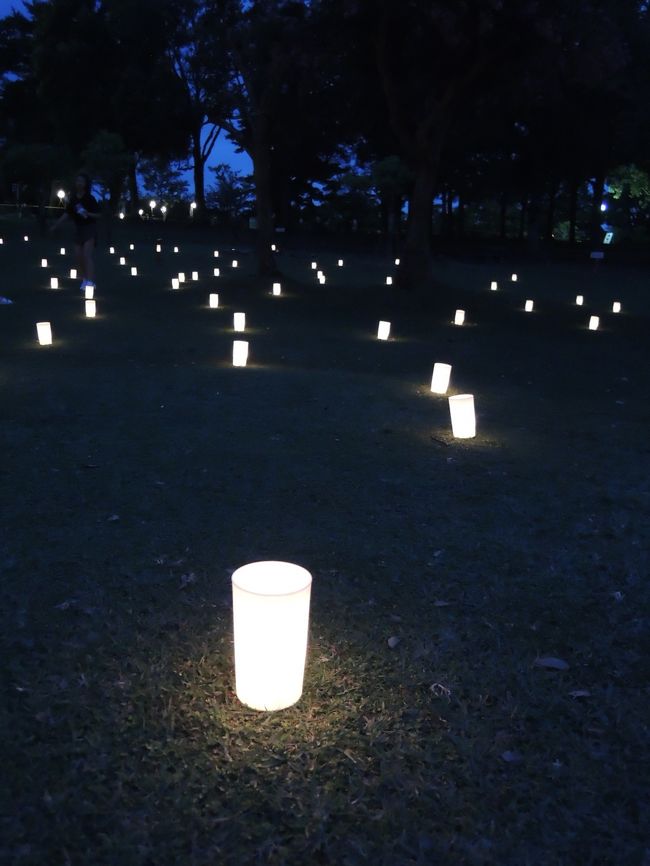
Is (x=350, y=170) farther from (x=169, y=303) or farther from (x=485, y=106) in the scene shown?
(x=169, y=303)

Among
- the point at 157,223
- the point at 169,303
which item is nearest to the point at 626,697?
the point at 169,303

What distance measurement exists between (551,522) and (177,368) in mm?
6421

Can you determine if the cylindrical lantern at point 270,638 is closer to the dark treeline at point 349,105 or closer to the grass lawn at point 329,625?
the grass lawn at point 329,625

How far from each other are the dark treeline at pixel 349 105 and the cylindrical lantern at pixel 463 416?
1118 cm

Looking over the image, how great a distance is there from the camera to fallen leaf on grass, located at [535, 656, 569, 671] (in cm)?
328

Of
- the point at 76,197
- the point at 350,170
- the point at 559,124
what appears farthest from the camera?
the point at 350,170

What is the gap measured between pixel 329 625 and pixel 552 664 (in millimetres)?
1079

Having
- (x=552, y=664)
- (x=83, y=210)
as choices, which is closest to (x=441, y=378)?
(x=552, y=664)

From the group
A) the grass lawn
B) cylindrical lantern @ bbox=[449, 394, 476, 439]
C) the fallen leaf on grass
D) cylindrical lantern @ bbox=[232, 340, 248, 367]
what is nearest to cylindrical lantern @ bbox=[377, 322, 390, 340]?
cylindrical lantern @ bbox=[232, 340, 248, 367]

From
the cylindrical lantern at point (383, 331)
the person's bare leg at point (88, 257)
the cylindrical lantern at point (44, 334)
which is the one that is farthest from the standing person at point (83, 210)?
the cylindrical lantern at point (383, 331)

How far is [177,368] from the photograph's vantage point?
32.9ft

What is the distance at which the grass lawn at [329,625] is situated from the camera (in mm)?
2373

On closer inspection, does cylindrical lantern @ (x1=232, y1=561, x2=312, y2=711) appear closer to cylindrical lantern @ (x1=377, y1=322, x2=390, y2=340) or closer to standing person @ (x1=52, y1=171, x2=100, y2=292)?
cylindrical lantern @ (x1=377, y1=322, x2=390, y2=340)

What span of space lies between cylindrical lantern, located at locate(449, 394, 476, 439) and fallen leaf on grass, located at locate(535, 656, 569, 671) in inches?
148
